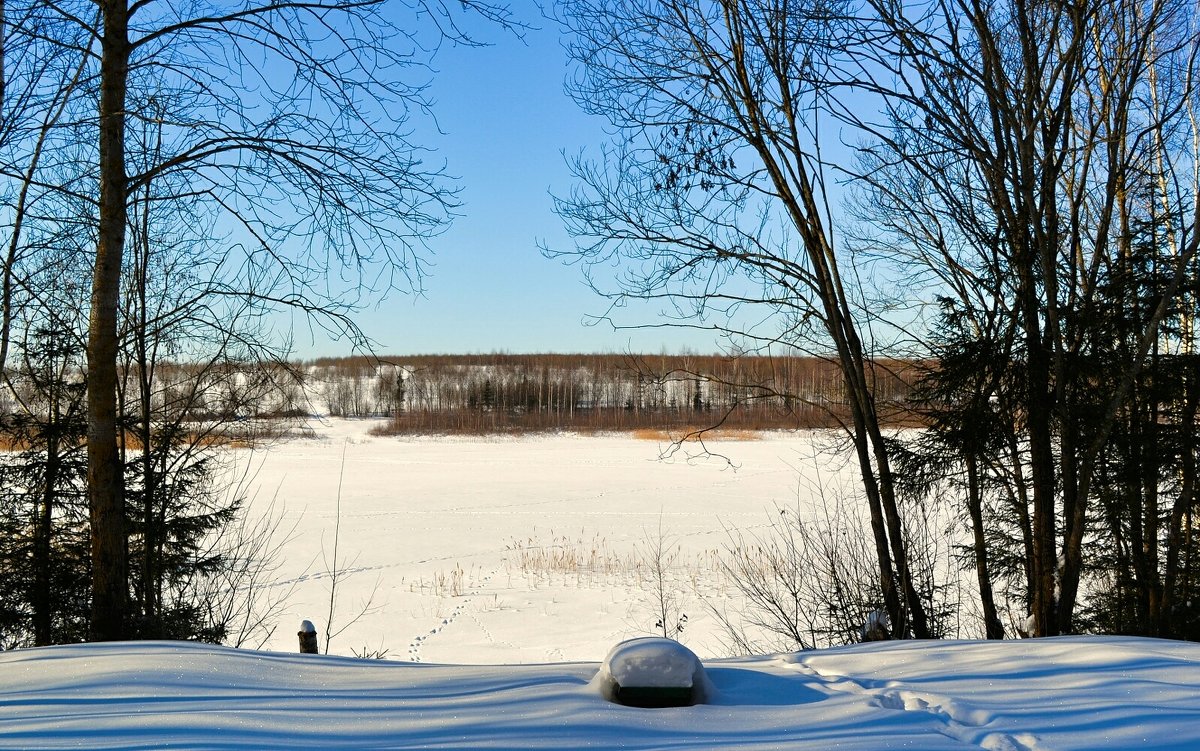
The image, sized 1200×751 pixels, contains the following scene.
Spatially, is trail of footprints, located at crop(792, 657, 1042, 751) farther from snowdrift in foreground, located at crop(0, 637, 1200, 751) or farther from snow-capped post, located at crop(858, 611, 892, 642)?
snow-capped post, located at crop(858, 611, 892, 642)

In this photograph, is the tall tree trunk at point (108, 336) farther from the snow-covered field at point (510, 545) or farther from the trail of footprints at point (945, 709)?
the trail of footprints at point (945, 709)

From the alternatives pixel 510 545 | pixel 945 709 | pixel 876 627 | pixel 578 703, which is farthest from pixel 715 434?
pixel 578 703

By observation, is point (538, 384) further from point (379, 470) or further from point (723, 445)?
point (379, 470)

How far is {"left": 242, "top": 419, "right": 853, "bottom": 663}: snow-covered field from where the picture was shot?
37.4 feet

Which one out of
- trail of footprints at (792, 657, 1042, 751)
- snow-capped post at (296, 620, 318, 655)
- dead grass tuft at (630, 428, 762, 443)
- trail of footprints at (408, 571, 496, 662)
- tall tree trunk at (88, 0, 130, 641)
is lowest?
trail of footprints at (408, 571, 496, 662)

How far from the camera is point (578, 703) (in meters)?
3.27

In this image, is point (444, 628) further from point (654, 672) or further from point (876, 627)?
point (654, 672)

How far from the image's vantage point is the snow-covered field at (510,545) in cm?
1140

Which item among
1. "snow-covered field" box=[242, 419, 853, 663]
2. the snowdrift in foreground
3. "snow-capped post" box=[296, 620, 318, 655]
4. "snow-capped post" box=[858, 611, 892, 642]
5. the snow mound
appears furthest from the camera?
"snow-covered field" box=[242, 419, 853, 663]

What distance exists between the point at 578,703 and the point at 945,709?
4.67 feet

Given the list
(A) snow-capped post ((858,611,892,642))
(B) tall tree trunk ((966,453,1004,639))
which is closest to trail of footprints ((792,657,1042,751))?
(A) snow-capped post ((858,611,892,642))

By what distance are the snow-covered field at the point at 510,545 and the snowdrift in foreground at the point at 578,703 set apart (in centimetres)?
264

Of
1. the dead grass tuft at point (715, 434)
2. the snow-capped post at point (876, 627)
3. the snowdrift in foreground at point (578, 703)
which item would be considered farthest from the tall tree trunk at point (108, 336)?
the dead grass tuft at point (715, 434)

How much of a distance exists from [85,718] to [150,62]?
418 centimetres
